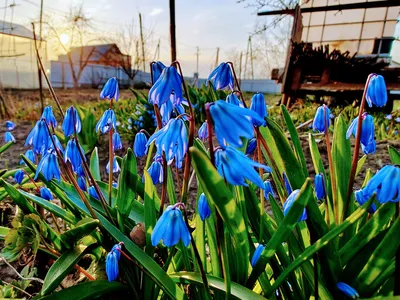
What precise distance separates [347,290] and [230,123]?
0.54 metres

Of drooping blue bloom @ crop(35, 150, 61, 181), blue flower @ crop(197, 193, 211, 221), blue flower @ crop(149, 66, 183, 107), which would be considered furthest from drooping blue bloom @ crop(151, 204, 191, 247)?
drooping blue bloom @ crop(35, 150, 61, 181)

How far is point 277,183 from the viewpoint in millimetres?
1065

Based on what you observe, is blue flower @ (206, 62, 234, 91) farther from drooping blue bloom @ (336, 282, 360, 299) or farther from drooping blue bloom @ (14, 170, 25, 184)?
drooping blue bloom @ (14, 170, 25, 184)

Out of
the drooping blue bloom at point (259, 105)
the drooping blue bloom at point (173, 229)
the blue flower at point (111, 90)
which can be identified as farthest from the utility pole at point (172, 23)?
the drooping blue bloom at point (173, 229)

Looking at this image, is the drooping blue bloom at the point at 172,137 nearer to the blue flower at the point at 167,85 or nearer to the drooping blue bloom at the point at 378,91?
the blue flower at the point at 167,85

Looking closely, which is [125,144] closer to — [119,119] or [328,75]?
[119,119]

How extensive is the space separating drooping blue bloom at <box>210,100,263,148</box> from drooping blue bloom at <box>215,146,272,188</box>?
41 millimetres

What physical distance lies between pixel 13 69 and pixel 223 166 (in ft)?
57.8

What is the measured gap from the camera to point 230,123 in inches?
23.0

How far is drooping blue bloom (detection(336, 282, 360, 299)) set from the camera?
2.56 feet

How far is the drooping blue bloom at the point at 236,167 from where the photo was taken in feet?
1.98

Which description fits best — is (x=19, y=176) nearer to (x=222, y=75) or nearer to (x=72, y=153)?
(x=72, y=153)

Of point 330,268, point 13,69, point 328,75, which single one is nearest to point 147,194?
point 330,268

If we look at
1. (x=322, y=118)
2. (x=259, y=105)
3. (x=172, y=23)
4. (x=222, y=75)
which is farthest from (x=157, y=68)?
(x=172, y=23)
